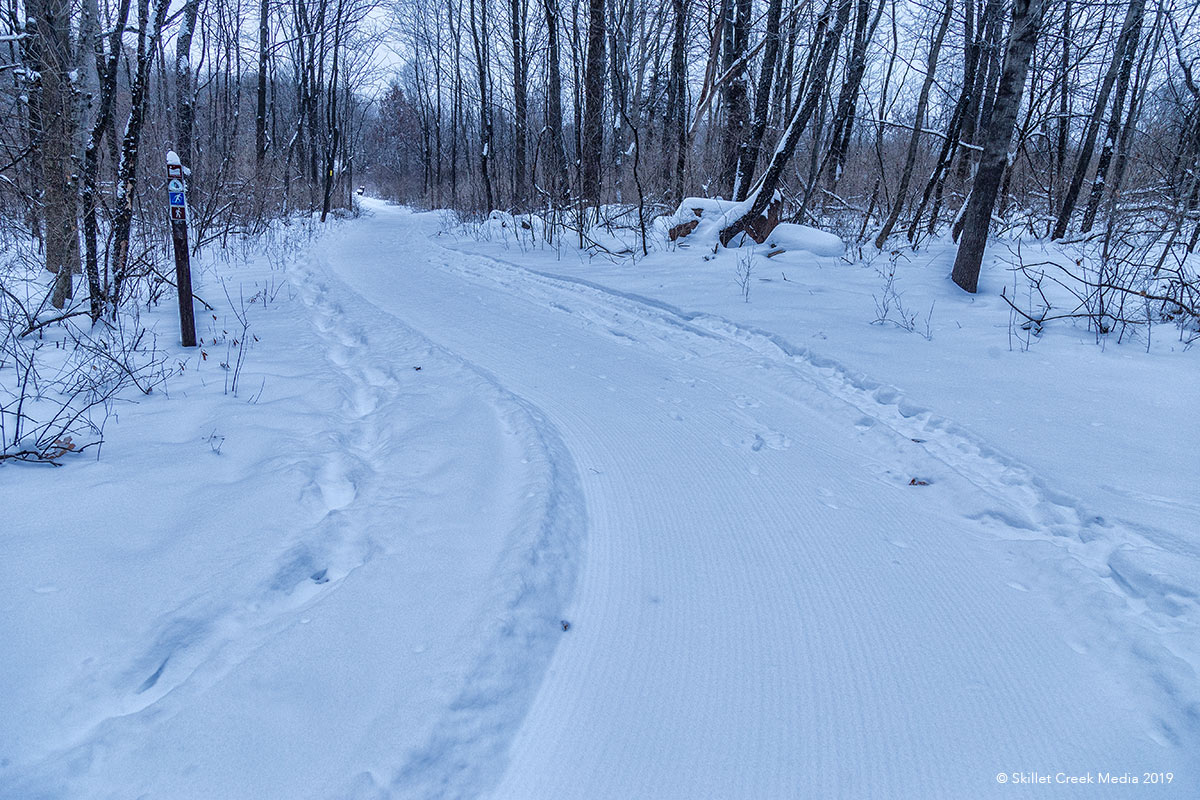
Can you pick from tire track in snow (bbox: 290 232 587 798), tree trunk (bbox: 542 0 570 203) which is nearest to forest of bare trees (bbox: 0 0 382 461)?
tire track in snow (bbox: 290 232 587 798)

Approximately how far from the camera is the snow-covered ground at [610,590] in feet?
4.72

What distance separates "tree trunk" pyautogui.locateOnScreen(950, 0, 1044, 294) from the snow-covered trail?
12.7 feet

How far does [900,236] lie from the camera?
37.0ft

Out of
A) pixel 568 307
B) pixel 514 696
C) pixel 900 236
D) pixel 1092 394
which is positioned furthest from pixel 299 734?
pixel 900 236

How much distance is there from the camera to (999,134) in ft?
19.7

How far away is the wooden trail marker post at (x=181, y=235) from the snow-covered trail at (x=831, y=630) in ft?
10.3

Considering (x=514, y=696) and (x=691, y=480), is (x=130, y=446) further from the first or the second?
(x=691, y=480)

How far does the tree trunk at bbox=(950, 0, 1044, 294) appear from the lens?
5.71 meters

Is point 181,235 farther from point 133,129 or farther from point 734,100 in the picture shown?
point 734,100

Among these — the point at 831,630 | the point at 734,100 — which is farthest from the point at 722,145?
the point at 831,630

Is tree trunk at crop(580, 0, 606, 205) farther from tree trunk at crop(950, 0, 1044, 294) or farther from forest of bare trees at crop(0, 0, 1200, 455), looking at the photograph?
tree trunk at crop(950, 0, 1044, 294)

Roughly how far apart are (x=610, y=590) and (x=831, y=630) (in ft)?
2.42

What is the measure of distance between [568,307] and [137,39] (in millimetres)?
4171

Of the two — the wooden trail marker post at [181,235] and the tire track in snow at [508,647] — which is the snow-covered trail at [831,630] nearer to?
the tire track in snow at [508,647]
